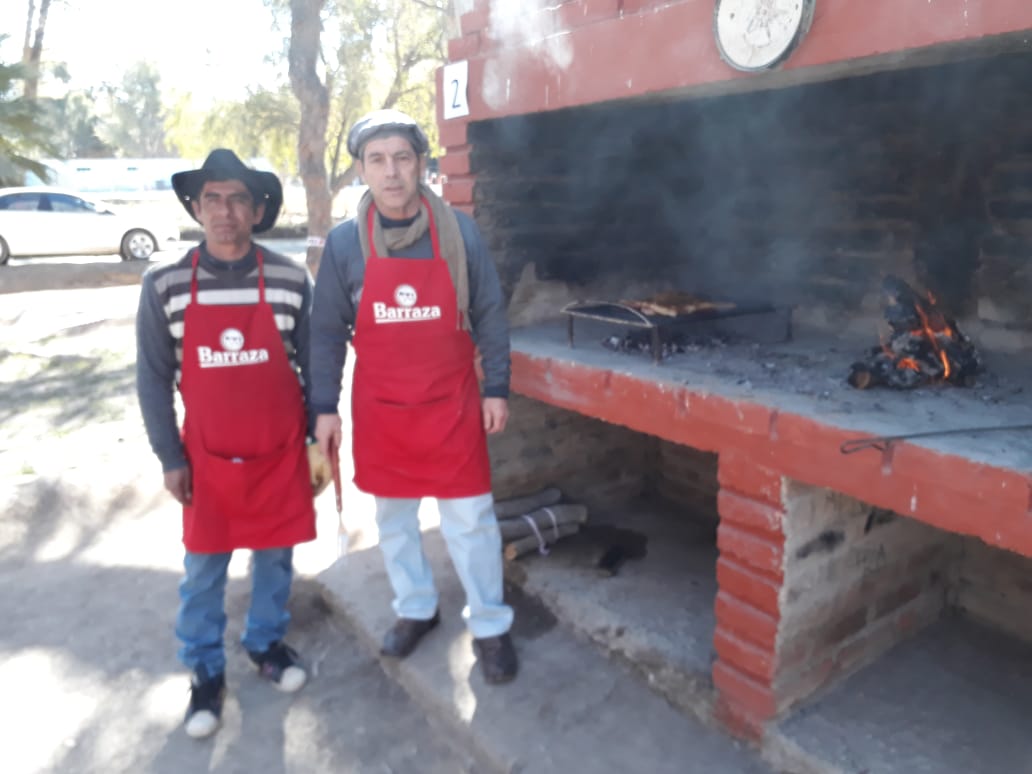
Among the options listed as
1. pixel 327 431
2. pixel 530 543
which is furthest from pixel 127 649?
pixel 530 543

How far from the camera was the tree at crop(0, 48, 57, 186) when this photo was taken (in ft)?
29.3

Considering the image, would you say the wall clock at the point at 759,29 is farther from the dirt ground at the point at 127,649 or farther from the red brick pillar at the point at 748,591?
the dirt ground at the point at 127,649

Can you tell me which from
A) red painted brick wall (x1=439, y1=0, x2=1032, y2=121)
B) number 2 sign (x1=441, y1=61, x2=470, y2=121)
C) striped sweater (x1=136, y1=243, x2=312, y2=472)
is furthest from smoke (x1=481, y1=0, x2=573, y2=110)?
striped sweater (x1=136, y1=243, x2=312, y2=472)

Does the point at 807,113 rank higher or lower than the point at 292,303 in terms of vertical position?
higher

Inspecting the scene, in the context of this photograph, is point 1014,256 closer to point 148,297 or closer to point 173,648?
point 148,297

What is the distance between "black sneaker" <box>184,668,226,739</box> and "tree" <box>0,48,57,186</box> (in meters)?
7.95

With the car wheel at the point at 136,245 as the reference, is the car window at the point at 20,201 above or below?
above

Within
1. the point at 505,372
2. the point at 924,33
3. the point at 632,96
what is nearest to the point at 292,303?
the point at 505,372

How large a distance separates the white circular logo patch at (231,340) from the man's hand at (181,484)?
1.54ft

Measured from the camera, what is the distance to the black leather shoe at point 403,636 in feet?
10.6

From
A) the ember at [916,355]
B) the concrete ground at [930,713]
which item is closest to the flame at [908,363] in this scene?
the ember at [916,355]

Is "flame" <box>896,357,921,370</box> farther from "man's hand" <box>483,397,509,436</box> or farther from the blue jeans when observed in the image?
the blue jeans

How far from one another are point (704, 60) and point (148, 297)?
1.91 meters

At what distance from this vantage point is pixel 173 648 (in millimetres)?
3469
